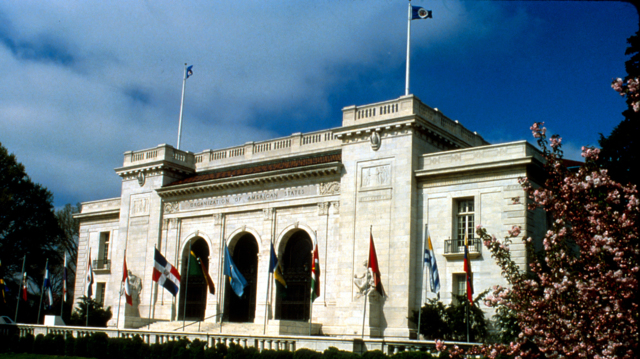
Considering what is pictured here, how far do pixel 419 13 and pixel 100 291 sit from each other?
27010 mm

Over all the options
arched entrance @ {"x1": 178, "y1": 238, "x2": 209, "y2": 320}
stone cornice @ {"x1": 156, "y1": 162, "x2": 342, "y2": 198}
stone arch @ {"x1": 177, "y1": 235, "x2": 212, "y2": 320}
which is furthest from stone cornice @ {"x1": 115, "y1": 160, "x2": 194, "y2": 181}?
arched entrance @ {"x1": 178, "y1": 238, "x2": 209, "y2": 320}

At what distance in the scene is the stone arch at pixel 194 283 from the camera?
37.0m

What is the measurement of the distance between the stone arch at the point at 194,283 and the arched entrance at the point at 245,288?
1.79 m

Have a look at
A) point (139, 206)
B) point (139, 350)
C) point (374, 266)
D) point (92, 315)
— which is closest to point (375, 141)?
point (374, 266)

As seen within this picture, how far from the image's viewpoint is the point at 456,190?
28625 mm

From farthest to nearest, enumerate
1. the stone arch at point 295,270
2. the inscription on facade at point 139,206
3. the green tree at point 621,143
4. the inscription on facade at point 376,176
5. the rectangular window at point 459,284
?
the inscription on facade at point 139,206 < the stone arch at point 295,270 < the inscription on facade at point 376,176 < the rectangular window at point 459,284 < the green tree at point 621,143

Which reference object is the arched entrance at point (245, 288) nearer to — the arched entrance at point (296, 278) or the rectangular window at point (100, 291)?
the arched entrance at point (296, 278)

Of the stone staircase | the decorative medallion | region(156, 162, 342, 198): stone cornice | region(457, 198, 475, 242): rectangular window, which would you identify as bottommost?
the stone staircase

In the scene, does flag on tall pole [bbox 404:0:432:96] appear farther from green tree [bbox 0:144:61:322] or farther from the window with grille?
green tree [bbox 0:144:61:322]

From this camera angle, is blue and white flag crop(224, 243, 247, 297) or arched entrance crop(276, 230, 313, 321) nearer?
blue and white flag crop(224, 243, 247, 297)

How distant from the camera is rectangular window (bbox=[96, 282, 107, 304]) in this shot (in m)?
42.3

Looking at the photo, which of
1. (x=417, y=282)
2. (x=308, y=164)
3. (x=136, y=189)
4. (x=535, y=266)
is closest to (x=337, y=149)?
(x=308, y=164)

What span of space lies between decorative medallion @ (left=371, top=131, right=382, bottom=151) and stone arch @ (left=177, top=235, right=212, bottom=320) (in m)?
11.9

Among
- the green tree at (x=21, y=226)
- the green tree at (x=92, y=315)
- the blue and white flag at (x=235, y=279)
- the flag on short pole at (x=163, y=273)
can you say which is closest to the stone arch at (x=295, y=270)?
the blue and white flag at (x=235, y=279)
